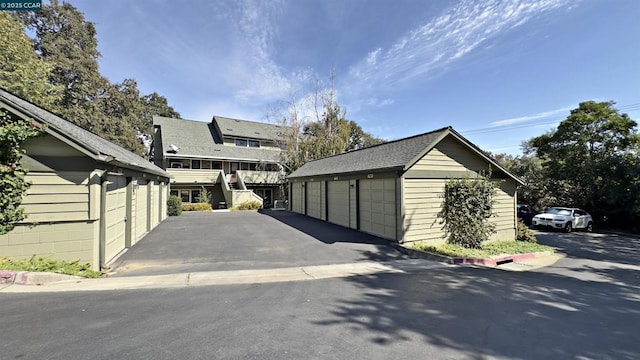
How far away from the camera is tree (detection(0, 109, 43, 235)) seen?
5.68 m

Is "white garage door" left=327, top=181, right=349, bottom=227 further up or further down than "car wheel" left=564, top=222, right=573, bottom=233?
further up

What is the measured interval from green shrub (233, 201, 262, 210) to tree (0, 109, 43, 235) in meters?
17.5

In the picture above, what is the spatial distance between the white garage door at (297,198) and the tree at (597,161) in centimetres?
1945

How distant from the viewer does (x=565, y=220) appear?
17.2 meters

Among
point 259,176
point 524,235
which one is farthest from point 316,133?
point 524,235

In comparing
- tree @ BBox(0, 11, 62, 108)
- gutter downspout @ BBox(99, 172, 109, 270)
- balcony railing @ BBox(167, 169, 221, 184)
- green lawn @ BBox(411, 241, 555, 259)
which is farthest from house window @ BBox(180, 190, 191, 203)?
green lawn @ BBox(411, 241, 555, 259)

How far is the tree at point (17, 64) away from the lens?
1634 cm

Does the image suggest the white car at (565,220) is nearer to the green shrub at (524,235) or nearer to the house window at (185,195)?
the green shrub at (524,235)

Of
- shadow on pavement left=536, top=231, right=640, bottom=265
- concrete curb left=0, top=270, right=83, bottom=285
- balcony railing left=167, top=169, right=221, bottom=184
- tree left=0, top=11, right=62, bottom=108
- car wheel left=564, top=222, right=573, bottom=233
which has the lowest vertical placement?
shadow on pavement left=536, top=231, right=640, bottom=265

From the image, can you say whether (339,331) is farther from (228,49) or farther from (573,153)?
(573,153)

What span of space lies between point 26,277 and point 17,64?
1925 cm

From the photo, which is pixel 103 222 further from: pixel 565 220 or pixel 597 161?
pixel 597 161

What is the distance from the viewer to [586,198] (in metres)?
19.8

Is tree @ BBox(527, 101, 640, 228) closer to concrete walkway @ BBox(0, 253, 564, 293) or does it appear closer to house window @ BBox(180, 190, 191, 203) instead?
→ concrete walkway @ BBox(0, 253, 564, 293)
